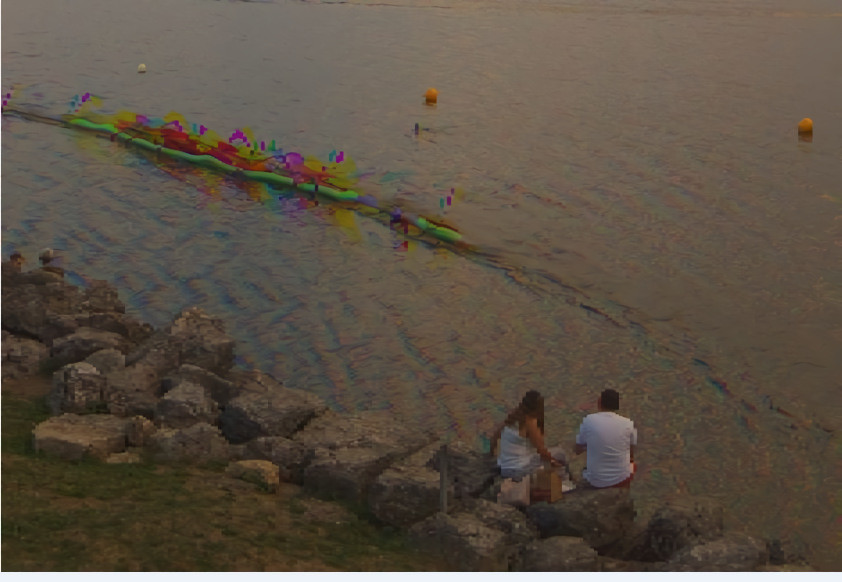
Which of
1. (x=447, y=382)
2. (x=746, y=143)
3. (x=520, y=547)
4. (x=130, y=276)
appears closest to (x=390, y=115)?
(x=746, y=143)

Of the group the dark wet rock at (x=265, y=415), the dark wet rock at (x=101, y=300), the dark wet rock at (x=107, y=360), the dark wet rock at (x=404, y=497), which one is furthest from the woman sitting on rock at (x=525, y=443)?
the dark wet rock at (x=101, y=300)

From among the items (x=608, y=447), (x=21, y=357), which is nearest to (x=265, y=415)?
(x=21, y=357)

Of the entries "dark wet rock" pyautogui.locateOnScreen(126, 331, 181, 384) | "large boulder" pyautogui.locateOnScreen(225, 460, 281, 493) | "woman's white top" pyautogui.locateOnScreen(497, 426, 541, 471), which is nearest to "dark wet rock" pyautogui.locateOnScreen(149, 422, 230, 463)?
"large boulder" pyautogui.locateOnScreen(225, 460, 281, 493)

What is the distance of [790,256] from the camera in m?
23.0

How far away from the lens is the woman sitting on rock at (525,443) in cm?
1216

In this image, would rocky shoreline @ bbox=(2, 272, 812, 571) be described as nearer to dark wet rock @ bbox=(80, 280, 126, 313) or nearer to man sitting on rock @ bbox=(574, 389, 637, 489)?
man sitting on rock @ bbox=(574, 389, 637, 489)

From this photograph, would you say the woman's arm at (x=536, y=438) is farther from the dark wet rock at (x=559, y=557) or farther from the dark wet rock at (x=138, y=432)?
the dark wet rock at (x=138, y=432)

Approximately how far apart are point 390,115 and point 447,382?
1787 centimetres

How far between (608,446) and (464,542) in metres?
2.42

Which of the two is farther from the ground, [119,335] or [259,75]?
[259,75]

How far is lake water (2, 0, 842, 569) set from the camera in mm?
17000

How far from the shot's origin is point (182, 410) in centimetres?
1372
